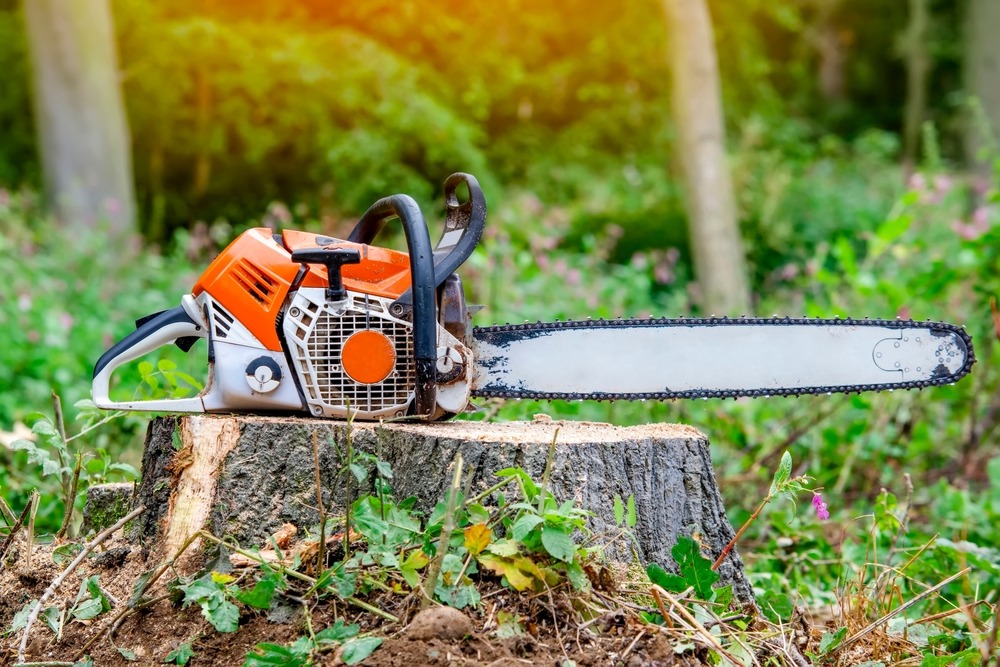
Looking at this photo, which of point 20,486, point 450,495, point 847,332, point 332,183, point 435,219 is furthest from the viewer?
point 332,183

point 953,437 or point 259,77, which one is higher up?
point 259,77

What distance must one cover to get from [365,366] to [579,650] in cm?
81

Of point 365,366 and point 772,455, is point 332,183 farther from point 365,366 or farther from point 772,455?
point 365,366

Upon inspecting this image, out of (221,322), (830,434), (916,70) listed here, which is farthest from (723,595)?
(916,70)

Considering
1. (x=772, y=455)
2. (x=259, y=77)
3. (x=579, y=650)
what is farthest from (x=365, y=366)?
(x=259, y=77)

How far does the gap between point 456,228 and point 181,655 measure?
114 centimetres

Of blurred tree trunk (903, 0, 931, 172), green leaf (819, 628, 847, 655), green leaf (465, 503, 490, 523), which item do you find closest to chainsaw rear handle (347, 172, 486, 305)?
green leaf (465, 503, 490, 523)

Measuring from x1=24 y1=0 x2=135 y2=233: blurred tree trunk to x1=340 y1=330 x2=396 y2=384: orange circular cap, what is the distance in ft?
29.6

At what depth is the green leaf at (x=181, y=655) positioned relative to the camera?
1.83 meters

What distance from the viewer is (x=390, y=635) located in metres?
1.74

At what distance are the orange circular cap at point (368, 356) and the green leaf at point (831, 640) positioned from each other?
3.47ft

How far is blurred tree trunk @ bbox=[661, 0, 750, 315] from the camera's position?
25.8 ft

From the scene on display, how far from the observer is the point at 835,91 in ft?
82.7

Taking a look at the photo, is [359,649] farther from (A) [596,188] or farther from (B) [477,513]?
(A) [596,188]
